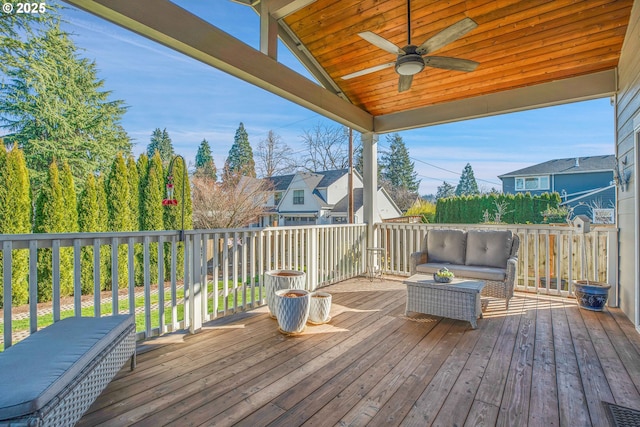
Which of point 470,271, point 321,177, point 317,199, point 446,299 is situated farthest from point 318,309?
point 321,177

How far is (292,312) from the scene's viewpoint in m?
3.01

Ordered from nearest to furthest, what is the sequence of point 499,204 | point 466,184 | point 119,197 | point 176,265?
point 176,265
point 119,197
point 499,204
point 466,184

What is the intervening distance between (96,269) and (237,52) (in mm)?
2534

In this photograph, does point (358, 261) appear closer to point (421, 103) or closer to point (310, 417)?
point (421, 103)

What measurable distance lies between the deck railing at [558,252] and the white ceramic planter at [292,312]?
339 cm

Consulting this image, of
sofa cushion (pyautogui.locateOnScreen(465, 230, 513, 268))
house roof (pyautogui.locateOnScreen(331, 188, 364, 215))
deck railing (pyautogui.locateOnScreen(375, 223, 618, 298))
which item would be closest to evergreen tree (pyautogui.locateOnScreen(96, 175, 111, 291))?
deck railing (pyautogui.locateOnScreen(375, 223, 618, 298))

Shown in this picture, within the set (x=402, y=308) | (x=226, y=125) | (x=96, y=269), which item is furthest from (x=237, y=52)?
(x=226, y=125)

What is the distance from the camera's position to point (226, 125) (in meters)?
18.4

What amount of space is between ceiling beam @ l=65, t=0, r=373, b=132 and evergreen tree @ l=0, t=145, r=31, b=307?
4190 millimetres

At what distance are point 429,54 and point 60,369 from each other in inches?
187

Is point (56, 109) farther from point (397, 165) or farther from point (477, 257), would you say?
point (397, 165)

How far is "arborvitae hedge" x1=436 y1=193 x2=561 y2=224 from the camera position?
1062 centimetres

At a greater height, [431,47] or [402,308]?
[431,47]

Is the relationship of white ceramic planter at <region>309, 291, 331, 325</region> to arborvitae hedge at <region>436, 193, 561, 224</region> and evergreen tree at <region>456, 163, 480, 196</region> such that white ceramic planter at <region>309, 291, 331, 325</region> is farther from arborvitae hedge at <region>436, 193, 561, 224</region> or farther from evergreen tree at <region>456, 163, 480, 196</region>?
evergreen tree at <region>456, 163, 480, 196</region>
